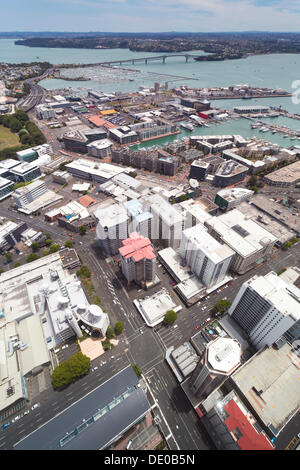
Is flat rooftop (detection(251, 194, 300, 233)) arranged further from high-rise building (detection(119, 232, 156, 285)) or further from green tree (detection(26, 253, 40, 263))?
green tree (detection(26, 253, 40, 263))

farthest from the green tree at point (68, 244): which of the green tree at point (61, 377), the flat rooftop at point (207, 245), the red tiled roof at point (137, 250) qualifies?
the flat rooftop at point (207, 245)

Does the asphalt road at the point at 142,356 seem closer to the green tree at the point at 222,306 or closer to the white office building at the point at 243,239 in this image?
the green tree at the point at 222,306

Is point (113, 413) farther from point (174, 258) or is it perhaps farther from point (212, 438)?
point (174, 258)

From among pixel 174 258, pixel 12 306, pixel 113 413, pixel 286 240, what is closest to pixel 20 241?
pixel 12 306

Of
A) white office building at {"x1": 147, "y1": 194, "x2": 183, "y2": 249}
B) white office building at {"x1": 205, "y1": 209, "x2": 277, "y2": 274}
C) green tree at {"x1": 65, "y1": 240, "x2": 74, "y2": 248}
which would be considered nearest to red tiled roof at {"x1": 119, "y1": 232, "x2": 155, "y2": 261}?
white office building at {"x1": 147, "y1": 194, "x2": 183, "y2": 249}

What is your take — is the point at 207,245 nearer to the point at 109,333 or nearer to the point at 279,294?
the point at 279,294

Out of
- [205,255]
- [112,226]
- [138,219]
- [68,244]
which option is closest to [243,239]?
[205,255]
